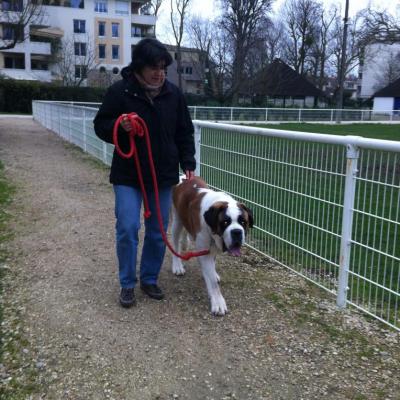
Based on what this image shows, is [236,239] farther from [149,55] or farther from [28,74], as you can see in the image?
[28,74]

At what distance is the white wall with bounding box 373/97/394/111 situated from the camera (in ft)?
181

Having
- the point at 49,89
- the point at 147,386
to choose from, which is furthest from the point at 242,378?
the point at 49,89

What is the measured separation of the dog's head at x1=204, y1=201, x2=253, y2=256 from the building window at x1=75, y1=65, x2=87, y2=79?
45840mm

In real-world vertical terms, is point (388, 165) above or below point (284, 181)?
above

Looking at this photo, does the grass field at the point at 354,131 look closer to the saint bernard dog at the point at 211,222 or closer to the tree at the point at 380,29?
the tree at the point at 380,29

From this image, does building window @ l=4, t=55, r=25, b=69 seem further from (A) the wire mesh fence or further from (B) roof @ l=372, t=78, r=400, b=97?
(A) the wire mesh fence

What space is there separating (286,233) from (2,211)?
4084 millimetres

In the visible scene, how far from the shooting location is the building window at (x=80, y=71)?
155 ft

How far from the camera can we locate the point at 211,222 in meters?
3.60

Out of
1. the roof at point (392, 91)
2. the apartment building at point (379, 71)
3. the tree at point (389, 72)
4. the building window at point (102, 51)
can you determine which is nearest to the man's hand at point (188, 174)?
the roof at point (392, 91)

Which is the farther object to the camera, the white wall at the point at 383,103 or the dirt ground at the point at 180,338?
the white wall at the point at 383,103

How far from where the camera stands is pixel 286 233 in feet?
15.5

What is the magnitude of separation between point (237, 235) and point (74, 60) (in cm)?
5278

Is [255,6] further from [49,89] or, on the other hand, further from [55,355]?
[55,355]
